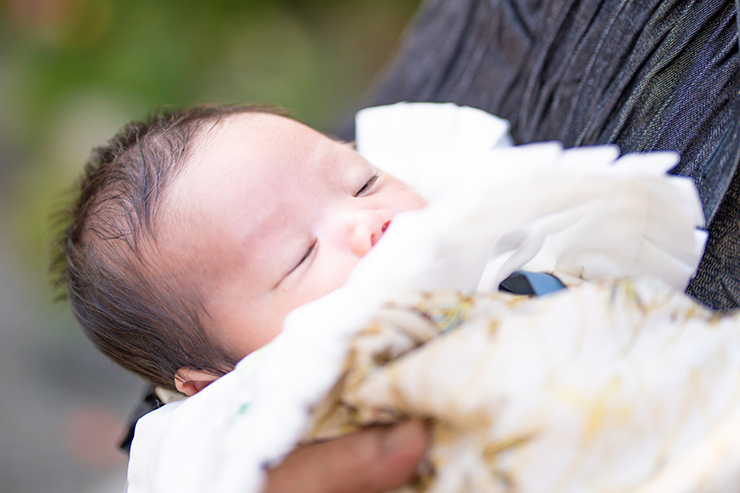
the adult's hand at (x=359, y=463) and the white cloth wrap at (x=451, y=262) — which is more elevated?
the white cloth wrap at (x=451, y=262)

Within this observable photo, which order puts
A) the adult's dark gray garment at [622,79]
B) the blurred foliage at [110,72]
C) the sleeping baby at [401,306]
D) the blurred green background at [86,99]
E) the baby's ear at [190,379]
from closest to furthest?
1. the sleeping baby at [401,306]
2. the adult's dark gray garment at [622,79]
3. the baby's ear at [190,379]
4. the blurred green background at [86,99]
5. the blurred foliage at [110,72]

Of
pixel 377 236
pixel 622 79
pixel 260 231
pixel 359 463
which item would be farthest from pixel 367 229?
pixel 622 79

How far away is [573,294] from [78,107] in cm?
191

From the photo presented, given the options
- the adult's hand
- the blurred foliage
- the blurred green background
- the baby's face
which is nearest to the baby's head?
the baby's face

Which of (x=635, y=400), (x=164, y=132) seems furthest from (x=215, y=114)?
(x=635, y=400)

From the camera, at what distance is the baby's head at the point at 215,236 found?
57 cm

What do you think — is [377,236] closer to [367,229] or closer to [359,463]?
[367,229]

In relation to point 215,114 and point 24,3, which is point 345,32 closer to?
point 24,3

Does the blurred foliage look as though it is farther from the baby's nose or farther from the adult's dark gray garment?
the baby's nose

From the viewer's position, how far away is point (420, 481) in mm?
386

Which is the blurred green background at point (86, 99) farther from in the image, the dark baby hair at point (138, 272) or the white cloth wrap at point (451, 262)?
the white cloth wrap at point (451, 262)

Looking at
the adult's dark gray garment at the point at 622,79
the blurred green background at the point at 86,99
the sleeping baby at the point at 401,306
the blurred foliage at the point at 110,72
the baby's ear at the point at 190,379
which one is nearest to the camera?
the sleeping baby at the point at 401,306

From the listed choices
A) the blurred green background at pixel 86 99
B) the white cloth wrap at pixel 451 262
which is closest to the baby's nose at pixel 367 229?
the white cloth wrap at pixel 451 262

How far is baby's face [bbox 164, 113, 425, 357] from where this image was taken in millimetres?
559
